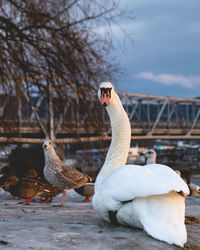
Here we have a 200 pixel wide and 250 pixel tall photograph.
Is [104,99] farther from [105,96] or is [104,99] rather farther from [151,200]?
[151,200]

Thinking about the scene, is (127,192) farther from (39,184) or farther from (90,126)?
(90,126)

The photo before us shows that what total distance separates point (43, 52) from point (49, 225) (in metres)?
4.37

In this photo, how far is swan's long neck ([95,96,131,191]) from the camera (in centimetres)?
495

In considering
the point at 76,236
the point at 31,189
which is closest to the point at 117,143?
the point at 76,236

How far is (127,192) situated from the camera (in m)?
3.81

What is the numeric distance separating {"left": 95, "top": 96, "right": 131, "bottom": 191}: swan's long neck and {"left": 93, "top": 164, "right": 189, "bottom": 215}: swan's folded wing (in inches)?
24.0

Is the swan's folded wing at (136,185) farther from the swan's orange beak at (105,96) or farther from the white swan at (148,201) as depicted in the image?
the swan's orange beak at (105,96)

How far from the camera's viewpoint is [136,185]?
12.3 ft

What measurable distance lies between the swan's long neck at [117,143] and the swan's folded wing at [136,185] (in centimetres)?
61

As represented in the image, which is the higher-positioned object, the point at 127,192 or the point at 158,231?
the point at 127,192

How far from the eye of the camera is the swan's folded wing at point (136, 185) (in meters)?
3.58

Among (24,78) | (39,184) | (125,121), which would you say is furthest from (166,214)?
(24,78)

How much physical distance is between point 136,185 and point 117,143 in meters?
1.43

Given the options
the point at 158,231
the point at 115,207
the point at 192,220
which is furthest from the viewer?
the point at 192,220
